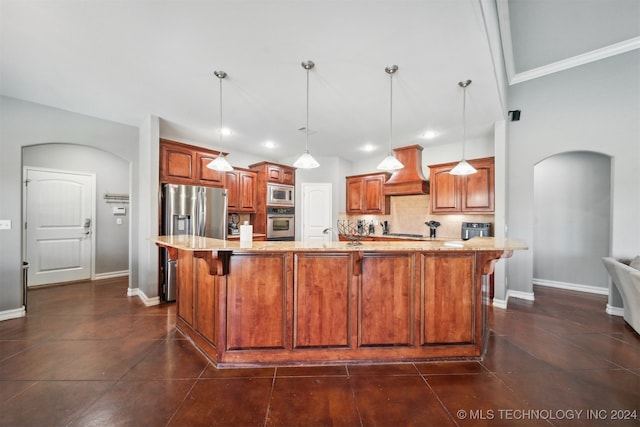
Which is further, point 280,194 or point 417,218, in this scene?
point 280,194

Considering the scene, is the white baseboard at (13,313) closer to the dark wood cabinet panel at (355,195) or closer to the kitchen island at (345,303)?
the kitchen island at (345,303)

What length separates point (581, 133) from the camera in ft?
11.4

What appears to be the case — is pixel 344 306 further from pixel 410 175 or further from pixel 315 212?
pixel 315 212

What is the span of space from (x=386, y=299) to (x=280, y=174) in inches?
159

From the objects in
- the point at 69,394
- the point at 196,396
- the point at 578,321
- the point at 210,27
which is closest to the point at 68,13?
the point at 210,27

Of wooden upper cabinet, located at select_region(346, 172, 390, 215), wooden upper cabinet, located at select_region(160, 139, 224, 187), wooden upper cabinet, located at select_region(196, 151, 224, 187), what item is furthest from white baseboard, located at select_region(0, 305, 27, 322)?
wooden upper cabinet, located at select_region(346, 172, 390, 215)

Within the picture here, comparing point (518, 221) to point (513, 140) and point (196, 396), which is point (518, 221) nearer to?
point (513, 140)

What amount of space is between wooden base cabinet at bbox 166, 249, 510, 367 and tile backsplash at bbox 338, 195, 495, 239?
9.31 ft

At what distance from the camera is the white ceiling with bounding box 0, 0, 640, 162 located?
180cm

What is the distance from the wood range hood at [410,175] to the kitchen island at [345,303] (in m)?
2.73

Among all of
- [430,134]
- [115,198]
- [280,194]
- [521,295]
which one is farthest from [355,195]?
[115,198]

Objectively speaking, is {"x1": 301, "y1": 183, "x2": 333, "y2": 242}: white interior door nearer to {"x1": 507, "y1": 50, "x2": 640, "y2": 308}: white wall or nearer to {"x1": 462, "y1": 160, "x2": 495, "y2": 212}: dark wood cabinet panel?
{"x1": 462, "y1": 160, "x2": 495, "y2": 212}: dark wood cabinet panel

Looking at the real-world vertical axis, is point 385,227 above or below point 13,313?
above

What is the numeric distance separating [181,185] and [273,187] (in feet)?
6.40
